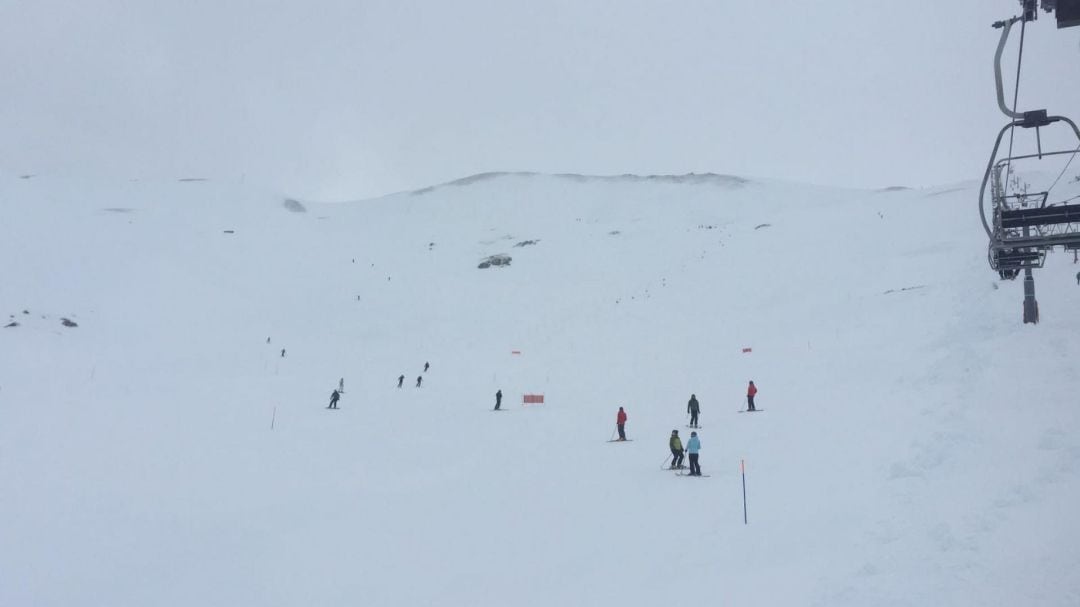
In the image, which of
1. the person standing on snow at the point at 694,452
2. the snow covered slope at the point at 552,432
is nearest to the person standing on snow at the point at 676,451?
the person standing on snow at the point at 694,452

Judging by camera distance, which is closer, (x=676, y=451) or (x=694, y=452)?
(x=694, y=452)

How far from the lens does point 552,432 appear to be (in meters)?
21.2

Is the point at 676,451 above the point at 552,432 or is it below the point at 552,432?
above

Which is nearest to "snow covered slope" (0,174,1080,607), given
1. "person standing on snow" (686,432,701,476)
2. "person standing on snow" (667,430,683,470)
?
"person standing on snow" (686,432,701,476)

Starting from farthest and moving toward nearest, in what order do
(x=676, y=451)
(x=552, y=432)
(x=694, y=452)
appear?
(x=552, y=432), (x=676, y=451), (x=694, y=452)

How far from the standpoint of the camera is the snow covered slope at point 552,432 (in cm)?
954

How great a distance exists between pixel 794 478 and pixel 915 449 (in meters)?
2.13

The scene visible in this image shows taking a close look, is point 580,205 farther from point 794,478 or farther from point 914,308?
point 794,478

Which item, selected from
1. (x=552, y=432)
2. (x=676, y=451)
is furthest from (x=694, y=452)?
(x=552, y=432)

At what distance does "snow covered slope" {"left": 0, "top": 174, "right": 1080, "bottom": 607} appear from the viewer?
31.3 ft

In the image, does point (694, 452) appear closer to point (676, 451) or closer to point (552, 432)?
point (676, 451)

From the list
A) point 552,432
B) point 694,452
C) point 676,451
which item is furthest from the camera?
point 552,432

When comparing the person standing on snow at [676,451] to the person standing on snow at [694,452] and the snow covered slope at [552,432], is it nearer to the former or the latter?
the person standing on snow at [694,452]

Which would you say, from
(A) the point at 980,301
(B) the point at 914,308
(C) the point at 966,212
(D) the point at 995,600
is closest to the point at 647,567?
(D) the point at 995,600
